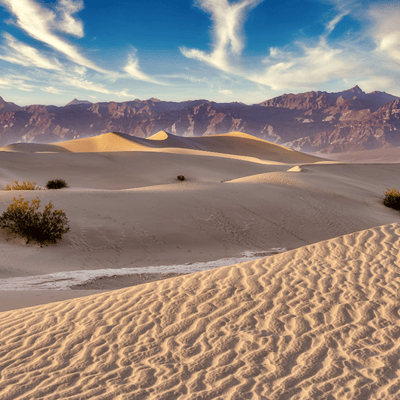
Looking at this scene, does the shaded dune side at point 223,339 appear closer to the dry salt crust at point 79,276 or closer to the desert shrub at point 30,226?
the dry salt crust at point 79,276

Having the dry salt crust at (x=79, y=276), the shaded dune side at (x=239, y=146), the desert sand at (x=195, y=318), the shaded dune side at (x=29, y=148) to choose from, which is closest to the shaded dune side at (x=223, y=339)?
the desert sand at (x=195, y=318)

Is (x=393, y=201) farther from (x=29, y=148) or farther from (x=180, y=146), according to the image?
(x=29, y=148)

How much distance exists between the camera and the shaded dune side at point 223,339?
11.9 ft

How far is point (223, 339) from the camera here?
4387mm

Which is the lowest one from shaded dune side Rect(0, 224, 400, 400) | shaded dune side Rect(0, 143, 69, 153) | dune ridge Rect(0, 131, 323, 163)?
shaded dune side Rect(0, 143, 69, 153)

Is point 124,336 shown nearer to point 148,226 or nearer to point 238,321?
point 238,321

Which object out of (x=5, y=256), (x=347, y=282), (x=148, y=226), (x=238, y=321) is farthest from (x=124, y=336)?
(x=148, y=226)

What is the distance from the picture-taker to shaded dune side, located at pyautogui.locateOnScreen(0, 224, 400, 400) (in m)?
3.62

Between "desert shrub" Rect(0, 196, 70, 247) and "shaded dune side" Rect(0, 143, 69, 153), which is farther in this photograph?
"shaded dune side" Rect(0, 143, 69, 153)

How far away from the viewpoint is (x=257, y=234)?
13.5 meters

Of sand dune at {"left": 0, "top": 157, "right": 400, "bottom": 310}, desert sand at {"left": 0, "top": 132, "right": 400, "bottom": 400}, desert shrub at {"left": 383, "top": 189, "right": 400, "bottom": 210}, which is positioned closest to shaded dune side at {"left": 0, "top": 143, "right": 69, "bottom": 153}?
sand dune at {"left": 0, "top": 157, "right": 400, "bottom": 310}

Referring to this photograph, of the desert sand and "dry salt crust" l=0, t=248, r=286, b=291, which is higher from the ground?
Result: the desert sand

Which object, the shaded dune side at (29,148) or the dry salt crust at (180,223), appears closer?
the dry salt crust at (180,223)

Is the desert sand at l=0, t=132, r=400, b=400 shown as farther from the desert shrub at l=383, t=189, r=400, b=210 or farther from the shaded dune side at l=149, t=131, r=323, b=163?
the shaded dune side at l=149, t=131, r=323, b=163
